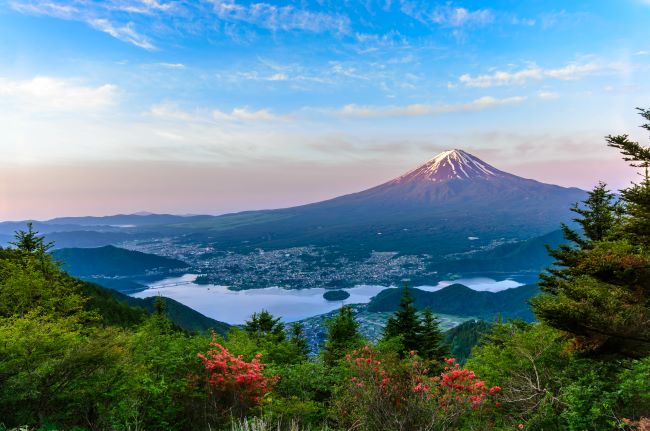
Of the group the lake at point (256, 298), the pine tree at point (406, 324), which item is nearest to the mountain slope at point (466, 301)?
the lake at point (256, 298)

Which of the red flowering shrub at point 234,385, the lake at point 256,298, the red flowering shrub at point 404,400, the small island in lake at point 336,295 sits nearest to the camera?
the red flowering shrub at point 404,400

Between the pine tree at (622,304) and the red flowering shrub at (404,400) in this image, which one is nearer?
the red flowering shrub at (404,400)

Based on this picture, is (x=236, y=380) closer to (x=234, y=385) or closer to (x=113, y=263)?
(x=234, y=385)

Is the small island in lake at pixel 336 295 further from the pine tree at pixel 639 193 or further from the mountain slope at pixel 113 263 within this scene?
the pine tree at pixel 639 193

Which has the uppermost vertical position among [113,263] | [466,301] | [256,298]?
[113,263]

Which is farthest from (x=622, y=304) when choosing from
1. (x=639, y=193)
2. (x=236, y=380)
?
(x=236, y=380)

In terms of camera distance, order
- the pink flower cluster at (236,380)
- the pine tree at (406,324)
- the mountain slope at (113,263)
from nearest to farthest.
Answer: the pink flower cluster at (236,380) < the pine tree at (406,324) < the mountain slope at (113,263)

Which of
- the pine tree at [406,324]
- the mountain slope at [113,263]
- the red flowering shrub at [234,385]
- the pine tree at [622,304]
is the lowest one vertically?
the mountain slope at [113,263]
